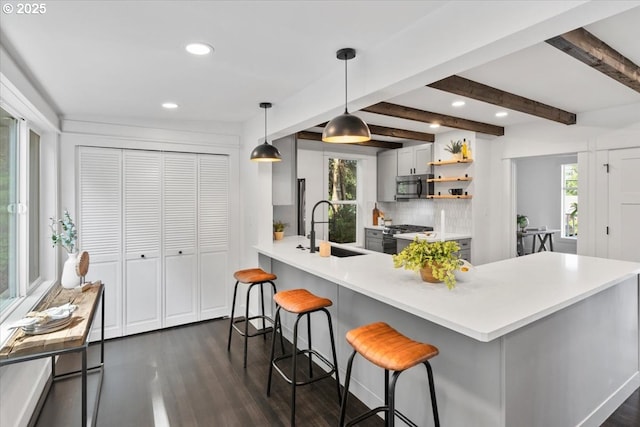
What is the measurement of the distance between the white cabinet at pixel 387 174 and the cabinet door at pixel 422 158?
41 centimetres

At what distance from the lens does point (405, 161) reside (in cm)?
579

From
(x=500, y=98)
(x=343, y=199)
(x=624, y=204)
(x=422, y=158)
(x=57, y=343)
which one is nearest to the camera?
(x=57, y=343)

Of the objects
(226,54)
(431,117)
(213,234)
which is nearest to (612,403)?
(431,117)

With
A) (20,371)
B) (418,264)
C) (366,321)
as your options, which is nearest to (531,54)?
(418,264)

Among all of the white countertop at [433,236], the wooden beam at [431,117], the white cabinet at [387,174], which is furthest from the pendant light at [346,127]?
the white cabinet at [387,174]

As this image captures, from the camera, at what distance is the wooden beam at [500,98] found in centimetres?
277

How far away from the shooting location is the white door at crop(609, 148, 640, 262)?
12.0 ft

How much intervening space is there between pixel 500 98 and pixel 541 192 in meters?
4.51

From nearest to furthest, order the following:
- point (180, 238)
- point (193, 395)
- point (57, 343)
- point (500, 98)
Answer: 1. point (57, 343)
2. point (193, 395)
3. point (500, 98)
4. point (180, 238)

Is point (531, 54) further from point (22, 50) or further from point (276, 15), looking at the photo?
point (22, 50)

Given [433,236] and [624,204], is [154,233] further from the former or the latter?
[624,204]

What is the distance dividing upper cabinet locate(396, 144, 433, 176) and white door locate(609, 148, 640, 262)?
7.38 ft

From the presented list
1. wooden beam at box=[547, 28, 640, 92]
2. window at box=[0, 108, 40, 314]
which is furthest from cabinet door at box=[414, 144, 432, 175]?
window at box=[0, 108, 40, 314]

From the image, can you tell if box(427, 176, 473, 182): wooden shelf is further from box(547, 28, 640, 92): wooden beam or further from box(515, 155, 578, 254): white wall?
box(515, 155, 578, 254): white wall
